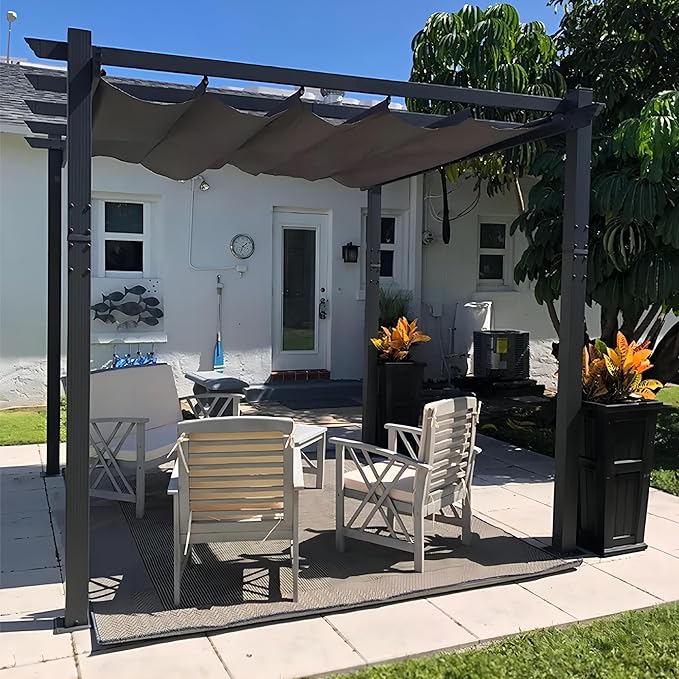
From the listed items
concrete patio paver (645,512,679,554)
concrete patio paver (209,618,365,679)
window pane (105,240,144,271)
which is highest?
window pane (105,240,144,271)

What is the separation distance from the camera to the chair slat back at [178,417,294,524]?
365cm

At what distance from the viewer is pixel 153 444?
5.37 metres

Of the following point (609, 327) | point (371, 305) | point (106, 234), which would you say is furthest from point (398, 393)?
point (106, 234)

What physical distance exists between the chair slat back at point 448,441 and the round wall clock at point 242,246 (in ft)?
20.0

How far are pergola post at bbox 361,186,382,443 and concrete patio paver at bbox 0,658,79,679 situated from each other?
4.16 metres

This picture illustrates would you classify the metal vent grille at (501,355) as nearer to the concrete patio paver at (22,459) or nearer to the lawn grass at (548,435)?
the lawn grass at (548,435)

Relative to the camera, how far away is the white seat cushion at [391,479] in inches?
166

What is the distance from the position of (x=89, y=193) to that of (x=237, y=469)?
4.88ft

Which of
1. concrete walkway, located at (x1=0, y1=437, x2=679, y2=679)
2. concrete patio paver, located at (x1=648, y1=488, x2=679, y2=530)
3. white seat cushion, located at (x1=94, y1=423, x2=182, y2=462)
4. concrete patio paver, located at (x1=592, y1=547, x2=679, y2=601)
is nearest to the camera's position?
concrete walkway, located at (x1=0, y1=437, x2=679, y2=679)

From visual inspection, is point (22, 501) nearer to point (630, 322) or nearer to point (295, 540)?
point (295, 540)

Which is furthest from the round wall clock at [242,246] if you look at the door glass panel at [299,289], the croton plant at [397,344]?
the croton plant at [397,344]

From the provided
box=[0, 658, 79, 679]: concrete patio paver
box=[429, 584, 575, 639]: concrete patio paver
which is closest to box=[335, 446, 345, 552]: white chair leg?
box=[429, 584, 575, 639]: concrete patio paver

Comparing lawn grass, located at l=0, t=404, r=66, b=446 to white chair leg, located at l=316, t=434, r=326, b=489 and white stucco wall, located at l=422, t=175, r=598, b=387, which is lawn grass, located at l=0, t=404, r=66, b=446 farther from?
white stucco wall, located at l=422, t=175, r=598, b=387

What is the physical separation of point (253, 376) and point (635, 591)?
6.91m
